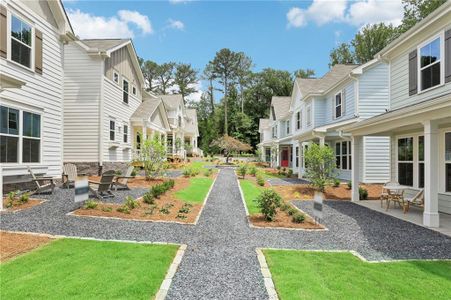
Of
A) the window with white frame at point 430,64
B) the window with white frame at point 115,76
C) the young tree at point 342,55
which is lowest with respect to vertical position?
the window with white frame at point 430,64

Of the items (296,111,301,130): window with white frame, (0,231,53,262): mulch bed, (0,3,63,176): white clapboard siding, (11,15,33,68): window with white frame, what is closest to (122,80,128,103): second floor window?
(0,3,63,176): white clapboard siding

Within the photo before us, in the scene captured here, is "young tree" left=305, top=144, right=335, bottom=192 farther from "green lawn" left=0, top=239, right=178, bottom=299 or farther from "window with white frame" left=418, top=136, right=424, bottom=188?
"green lawn" left=0, top=239, right=178, bottom=299

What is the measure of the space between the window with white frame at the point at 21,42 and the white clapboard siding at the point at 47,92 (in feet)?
0.95

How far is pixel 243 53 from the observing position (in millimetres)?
62969

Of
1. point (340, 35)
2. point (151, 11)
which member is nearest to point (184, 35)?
point (151, 11)

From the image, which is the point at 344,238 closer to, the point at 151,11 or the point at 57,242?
the point at 57,242

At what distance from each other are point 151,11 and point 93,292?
1464cm

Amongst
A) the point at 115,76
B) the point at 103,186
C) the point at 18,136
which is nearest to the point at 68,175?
the point at 18,136

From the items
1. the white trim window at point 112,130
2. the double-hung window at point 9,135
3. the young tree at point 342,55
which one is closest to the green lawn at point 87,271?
the double-hung window at point 9,135

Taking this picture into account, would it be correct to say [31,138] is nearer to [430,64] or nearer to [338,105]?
[430,64]

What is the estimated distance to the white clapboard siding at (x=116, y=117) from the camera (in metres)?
16.6

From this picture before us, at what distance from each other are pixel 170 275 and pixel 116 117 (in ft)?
51.1

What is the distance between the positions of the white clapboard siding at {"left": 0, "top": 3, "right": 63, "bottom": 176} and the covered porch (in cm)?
1242

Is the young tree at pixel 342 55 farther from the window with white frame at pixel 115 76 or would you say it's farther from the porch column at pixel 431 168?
the porch column at pixel 431 168
